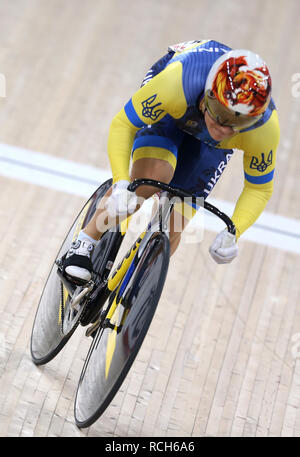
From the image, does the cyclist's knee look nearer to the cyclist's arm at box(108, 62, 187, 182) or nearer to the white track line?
the cyclist's arm at box(108, 62, 187, 182)

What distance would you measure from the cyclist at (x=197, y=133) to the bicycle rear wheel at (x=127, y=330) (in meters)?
0.19

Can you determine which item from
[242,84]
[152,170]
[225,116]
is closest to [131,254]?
[152,170]

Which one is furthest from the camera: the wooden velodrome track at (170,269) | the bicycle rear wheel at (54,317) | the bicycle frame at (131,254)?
the wooden velodrome track at (170,269)

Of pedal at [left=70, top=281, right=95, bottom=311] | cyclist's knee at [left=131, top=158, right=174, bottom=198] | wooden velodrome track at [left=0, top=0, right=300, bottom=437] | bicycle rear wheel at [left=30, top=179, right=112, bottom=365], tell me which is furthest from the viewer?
wooden velodrome track at [left=0, top=0, right=300, bottom=437]

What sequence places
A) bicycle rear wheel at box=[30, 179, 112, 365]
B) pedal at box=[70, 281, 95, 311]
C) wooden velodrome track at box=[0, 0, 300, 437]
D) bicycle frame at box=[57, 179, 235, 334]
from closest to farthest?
bicycle frame at box=[57, 179, 235, 334], pedal at box=[70, 281, 95, 311], bicycle rear wheel at box=[30, 179, 112, 365], wooden velodrome track at box=[0, 0, 300, 437]

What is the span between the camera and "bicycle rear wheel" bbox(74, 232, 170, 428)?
1884mm

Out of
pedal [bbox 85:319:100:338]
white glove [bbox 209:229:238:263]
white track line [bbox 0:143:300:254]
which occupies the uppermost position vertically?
white glove [bbox 209:229:238:263]

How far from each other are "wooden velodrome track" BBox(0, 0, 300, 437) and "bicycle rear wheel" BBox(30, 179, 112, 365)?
97 millimetres

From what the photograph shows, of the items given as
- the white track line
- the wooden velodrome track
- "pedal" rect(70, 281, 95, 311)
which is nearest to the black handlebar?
"pedal" rect(70, 281, 95, 311)

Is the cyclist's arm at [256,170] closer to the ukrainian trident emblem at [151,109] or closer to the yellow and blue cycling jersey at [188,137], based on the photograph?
the yellow and blue cycling jersey at [188,137]

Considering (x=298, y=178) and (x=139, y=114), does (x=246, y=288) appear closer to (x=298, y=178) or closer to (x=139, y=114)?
(x=298, y=178)

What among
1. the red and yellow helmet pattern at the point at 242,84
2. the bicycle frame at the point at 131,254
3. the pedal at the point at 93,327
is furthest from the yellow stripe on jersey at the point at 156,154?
the pedal at the point at 93,327

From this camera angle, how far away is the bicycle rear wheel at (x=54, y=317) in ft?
8.13
